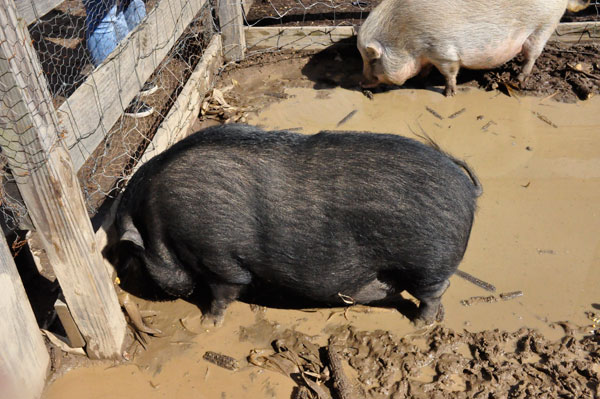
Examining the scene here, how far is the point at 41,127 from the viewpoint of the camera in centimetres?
221

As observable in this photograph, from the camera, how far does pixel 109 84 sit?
3.31m

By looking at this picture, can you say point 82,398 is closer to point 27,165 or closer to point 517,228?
point 27,165

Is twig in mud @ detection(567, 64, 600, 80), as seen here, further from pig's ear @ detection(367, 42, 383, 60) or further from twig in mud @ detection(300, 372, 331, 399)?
twig in mud @ detection(300, 372, 331, 399)

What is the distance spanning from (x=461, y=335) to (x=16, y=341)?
2.16 m

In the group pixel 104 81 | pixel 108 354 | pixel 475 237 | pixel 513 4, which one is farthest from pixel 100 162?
pixel 513 4

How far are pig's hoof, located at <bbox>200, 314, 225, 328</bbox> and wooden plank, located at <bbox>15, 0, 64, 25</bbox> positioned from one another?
68.5 inches

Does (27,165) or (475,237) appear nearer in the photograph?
(27,165)

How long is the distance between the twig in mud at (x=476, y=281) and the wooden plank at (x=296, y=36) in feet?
10.7

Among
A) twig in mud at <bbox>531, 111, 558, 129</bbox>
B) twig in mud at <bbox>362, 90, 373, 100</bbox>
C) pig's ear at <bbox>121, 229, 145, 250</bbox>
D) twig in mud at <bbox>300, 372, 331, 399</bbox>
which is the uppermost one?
pig's ear at <bbox>121, 229, 145, 250</bbox>

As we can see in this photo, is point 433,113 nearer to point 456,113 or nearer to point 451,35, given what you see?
point 456,113

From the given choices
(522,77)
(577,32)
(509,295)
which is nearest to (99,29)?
(509,295)

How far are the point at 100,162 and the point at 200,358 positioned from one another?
80.2 inches

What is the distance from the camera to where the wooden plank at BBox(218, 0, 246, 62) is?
5.55 metres

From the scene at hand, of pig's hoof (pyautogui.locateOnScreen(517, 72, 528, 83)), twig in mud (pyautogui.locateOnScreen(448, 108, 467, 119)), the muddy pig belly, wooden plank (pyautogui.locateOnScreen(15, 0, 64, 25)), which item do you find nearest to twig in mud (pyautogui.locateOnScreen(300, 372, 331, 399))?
wooden plank (pyautogui.locateOnScreen(15, 0, 64, 25))
